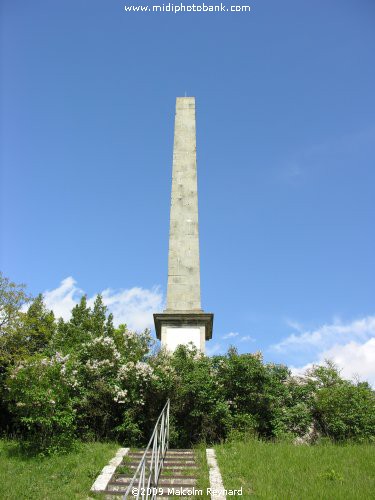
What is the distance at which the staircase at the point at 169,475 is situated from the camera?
6829 millimetres

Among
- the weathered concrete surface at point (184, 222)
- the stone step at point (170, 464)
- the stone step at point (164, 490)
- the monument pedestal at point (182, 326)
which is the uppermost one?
the weathered concrete surface at point (184, 222)

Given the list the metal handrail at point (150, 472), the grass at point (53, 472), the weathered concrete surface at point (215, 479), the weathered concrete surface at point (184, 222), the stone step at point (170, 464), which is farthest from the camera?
the weathered concrete surface at point (184, 222)

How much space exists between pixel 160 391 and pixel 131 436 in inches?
44.8

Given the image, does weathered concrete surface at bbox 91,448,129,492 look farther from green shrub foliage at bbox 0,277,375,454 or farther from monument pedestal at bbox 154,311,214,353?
monument pedestal at bbox 154,311,214,353

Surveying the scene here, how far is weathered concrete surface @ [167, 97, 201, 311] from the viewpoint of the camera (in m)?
12.8

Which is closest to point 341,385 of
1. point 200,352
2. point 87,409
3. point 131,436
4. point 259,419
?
point 259,419

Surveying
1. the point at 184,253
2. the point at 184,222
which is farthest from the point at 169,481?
the point at 184,222

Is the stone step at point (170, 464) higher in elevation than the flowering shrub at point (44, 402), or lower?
lower

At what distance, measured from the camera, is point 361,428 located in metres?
10.7

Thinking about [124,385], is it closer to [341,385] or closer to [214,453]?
[214,453]

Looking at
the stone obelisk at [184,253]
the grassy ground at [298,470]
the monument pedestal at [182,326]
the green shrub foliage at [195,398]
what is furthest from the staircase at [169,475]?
the stone obelisk at [184,253]

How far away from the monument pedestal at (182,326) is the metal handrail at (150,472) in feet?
7.97

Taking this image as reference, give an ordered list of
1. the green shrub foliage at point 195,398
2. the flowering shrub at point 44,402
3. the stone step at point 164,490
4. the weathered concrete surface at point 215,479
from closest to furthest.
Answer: the weathered concrete surface at point 215,479 → the stone step at point 164,490 → the flowering shrub at point 44,402 → the green shrub foliage at point 195,398

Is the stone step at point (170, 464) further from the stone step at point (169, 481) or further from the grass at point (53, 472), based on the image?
the stone step at point (169, 481)
